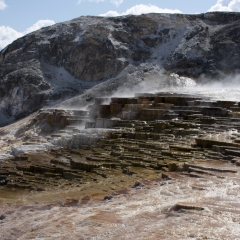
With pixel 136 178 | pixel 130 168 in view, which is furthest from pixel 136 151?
pixel 136 178

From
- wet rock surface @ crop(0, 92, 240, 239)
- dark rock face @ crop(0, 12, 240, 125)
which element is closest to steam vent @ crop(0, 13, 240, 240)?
wet rock surface @ crop(0, 92, 240, 239)

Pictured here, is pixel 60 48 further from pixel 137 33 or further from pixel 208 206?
pixel 208 206

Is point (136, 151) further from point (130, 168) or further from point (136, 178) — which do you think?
point (136, 178)

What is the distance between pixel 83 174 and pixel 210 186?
12.5 ft

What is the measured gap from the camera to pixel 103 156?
1041 centimetres

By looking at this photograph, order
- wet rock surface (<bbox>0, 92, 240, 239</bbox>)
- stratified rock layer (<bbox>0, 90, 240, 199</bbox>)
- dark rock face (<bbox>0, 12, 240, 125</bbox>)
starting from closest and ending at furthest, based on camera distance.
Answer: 1. wet rock surface (<bbox>0, 92, 240, 239</bbox>)
2. stratified rock layer (<bbox>0, 90, 240, 199</bbox>)
3. dark rock face (<bbox>0, 12, 240, 125</bbox>)

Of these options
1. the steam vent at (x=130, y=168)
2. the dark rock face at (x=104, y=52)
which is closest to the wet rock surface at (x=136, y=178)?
the steam vent at (x=130, y=168)

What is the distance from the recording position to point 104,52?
34000 millimetres

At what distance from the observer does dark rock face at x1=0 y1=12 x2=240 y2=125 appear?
31.7 metres

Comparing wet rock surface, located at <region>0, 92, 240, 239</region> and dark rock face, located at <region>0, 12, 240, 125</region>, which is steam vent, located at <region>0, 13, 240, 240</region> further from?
dark rock face, located at <region>0, 12, 240, 125</region>

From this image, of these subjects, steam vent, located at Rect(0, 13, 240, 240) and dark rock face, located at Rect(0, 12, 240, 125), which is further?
dark rock face, located at Rect(0, 12, 240, 125)

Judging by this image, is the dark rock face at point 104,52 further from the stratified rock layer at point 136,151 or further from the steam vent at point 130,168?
the stratified rock layer at point 136,151

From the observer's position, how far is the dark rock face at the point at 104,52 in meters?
31.7

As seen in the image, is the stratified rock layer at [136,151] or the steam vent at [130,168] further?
the stratified rock layer at [136,151]
